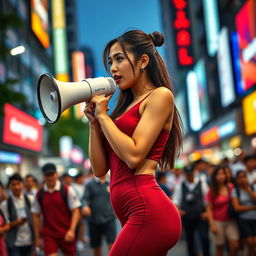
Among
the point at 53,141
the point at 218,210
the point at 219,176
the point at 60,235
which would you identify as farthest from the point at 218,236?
the point at 53,141

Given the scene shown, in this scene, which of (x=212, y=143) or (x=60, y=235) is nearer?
(x=60, y=235)

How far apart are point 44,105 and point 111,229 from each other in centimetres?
638

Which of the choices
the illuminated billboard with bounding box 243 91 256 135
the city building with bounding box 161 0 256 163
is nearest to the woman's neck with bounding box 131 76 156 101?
the city building with bounding box 161 0 256 163

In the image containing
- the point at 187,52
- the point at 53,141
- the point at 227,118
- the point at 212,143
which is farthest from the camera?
Result: the point at 187,52

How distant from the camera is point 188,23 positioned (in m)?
67.3

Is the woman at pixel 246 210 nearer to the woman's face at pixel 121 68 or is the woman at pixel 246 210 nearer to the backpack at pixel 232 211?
the backpack at pixel 232 211

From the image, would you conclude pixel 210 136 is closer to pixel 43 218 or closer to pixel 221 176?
pixel 221 176

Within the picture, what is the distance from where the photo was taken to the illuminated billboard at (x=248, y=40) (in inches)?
972

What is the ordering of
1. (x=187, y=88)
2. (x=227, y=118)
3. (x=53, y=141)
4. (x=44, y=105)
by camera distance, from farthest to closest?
(x=187, y=88)
(x=53, y=141)
(x=227, y=118)
(x=44, y=105)

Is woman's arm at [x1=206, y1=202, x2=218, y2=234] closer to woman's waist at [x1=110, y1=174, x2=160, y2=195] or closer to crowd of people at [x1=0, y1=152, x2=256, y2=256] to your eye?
crowd of people at [x1=0, y1=152, x2=256, y2=256]

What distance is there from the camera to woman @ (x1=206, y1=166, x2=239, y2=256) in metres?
8.05

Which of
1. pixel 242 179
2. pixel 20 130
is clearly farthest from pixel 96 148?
pixel 20 130

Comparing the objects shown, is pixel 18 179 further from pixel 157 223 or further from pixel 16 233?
pixel 157 223

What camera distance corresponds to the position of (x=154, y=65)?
2.58m
